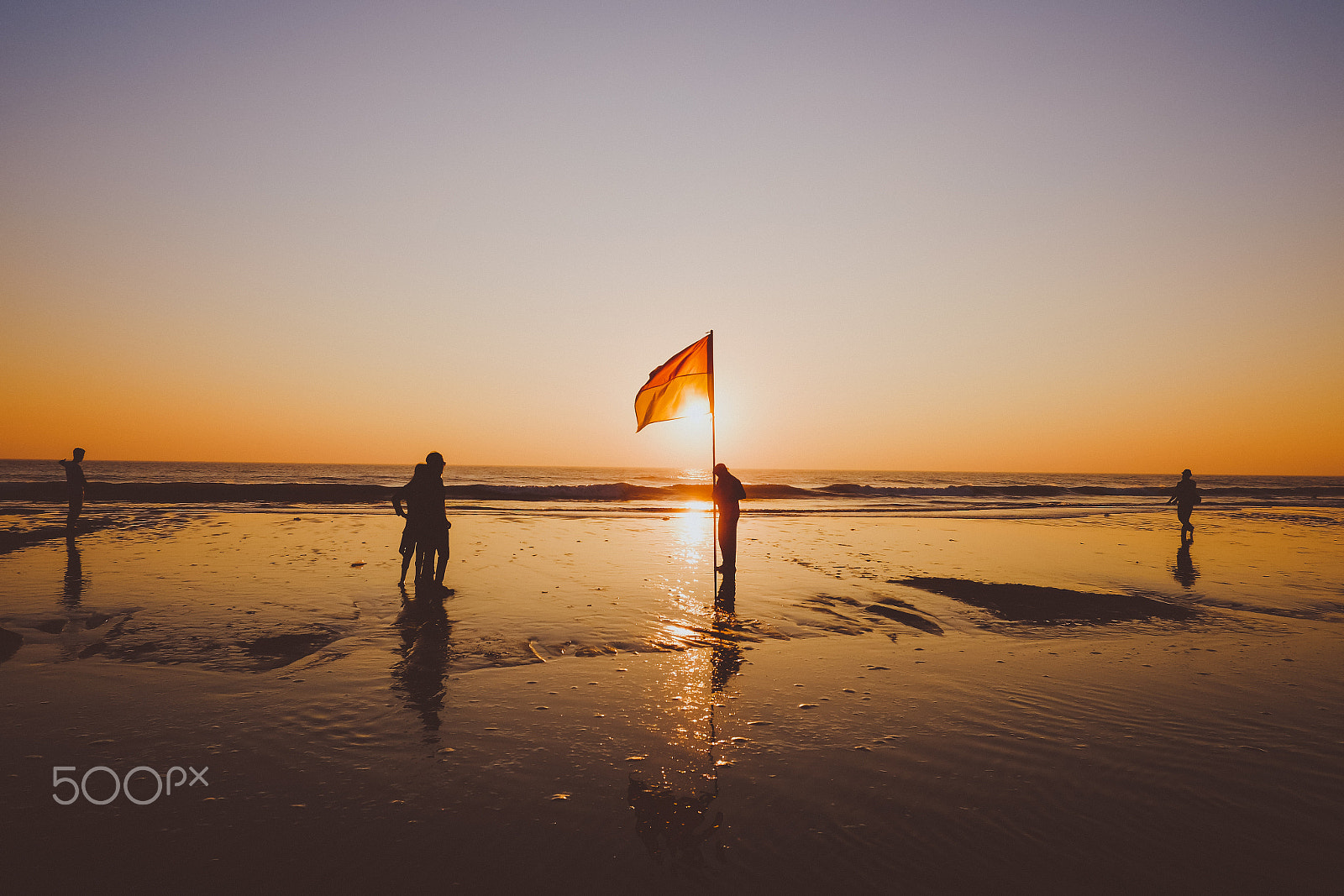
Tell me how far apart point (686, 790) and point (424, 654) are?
4340 millimetres

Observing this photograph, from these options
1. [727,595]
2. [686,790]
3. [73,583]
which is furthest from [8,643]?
[727,595]

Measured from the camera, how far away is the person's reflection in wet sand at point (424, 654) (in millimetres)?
5988

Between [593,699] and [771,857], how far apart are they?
2.83 metres

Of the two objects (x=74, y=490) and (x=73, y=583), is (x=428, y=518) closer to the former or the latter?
(x=73, y=583)

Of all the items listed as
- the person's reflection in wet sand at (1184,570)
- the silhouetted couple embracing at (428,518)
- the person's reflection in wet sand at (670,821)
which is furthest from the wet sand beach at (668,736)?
the person's reflection in wet sand at (1184,570)

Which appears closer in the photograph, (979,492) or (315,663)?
(315,663)

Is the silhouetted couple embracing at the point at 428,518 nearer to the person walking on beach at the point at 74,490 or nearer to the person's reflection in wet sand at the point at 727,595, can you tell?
the person's reflection in wet sand at the point at 727,595

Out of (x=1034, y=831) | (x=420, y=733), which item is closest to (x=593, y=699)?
(x=420, y=733)

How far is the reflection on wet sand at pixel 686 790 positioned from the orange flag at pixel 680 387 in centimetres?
615

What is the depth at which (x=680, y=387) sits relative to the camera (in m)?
12.4

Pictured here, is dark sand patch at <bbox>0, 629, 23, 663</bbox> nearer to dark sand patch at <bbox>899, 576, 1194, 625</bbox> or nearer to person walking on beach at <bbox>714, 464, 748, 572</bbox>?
person walking on beach at <bbox>714, 464, 748, 572</bbox>

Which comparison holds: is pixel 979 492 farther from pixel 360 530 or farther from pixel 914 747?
pixel 914 747

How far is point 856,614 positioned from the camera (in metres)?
10.2

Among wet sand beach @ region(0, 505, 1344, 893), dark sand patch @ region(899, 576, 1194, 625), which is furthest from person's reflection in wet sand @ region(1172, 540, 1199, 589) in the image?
dark sand patch @ region(899, 576, 1194, 625)
